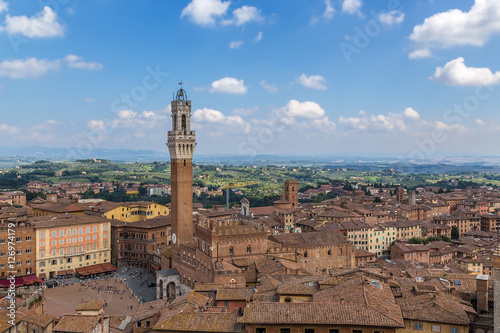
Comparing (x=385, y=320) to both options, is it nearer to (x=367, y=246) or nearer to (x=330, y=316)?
(x=330, y=316)

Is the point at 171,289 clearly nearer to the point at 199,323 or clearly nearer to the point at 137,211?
the point at 199,323

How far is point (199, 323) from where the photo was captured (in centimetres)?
2153

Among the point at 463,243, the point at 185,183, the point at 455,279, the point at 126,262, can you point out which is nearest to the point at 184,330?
the point at 455,279

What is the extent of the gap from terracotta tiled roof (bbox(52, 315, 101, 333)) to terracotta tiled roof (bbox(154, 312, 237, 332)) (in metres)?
4.50

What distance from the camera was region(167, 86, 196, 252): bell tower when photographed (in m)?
58.9

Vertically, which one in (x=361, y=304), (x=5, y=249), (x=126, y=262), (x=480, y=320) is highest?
(x=361, y=304)

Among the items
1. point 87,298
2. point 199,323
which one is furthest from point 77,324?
point 87,298

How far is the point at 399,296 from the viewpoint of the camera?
26828mm

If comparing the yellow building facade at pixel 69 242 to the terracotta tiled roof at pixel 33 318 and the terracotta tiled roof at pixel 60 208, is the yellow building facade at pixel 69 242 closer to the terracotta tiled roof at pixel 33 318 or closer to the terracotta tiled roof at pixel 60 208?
the terracotta tiled roof at pixel 60 208

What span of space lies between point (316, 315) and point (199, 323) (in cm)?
575

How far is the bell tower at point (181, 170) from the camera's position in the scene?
58.9 m

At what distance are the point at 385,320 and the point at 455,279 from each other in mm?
19912

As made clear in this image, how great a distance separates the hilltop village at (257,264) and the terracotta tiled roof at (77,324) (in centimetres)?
9

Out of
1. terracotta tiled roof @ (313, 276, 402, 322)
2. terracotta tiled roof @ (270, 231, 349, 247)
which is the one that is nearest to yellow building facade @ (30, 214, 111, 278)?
terracotta tiled roof @ (270, 231, 349, 247)
